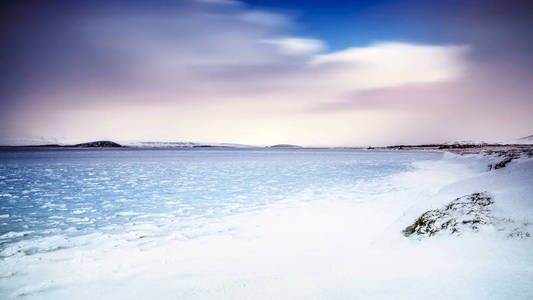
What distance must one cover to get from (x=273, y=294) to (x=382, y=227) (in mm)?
5978

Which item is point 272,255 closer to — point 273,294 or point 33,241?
point 273,294

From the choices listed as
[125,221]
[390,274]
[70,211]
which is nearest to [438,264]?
[390,274]

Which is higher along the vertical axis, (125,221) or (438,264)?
(438,264)

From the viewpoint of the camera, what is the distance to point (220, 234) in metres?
8.48

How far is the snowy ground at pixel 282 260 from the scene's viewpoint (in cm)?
392

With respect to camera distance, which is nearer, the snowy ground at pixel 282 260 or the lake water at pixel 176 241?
the snowy ground at pixel 282 260

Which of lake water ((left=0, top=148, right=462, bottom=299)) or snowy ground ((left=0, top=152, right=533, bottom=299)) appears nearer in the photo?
snowy ground ((left=0, top=152, right=533, bottom=299))

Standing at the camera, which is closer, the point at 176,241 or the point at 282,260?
the point at 282,260

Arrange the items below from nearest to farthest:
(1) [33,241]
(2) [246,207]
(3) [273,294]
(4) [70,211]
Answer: (3) [273,294], (1) [33,241], (4) [70,211], (2) [246,207]

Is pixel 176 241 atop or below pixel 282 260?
below

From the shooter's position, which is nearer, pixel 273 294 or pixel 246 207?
pixel 273 294

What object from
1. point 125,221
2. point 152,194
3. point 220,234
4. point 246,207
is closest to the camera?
point 220,234

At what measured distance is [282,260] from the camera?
6.17 meters

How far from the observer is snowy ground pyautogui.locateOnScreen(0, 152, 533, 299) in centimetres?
392
